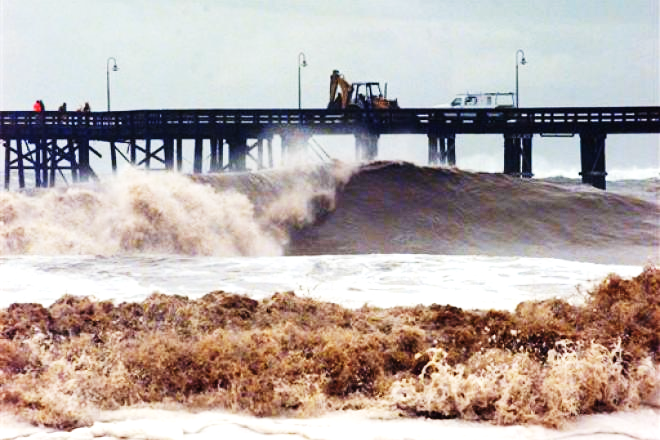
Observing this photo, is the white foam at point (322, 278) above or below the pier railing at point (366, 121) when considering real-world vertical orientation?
below

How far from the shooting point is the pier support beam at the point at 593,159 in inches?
1446

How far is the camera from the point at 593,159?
37125 millimetres

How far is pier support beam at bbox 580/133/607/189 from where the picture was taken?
36.7 meters

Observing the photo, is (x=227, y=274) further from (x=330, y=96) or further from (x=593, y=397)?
(x=330, y=96)

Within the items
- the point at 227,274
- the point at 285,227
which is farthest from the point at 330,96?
the point at 227,274

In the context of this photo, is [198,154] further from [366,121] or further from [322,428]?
[322,428]

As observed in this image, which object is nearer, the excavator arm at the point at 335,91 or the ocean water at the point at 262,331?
the ocean water at the point at 262,331

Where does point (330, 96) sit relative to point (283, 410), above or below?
above

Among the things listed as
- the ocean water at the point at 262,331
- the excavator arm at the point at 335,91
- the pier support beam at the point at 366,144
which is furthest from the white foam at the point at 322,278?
the excavator arm at the point at 335,91

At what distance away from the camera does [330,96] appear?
4575cm

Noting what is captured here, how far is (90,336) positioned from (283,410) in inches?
100

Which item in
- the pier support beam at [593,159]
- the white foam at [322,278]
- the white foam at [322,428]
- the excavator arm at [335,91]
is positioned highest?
the excavator arm at [335,91]

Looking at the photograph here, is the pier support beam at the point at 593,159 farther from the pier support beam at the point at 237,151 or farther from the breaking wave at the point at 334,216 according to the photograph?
the pier support beam at the point at 237,151

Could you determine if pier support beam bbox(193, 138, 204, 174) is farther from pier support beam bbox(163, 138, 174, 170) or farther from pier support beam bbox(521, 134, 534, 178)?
pier support beam bbox(521, 134, 534, 178)
